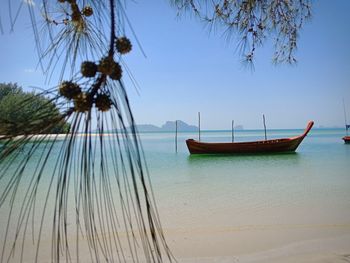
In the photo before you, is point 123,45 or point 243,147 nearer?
point 123,45

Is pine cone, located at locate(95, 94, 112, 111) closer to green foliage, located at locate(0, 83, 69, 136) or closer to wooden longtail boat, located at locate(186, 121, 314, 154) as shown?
green foliage, located at locate(0, 83, 69, 136)

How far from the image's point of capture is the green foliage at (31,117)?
1.66 ft

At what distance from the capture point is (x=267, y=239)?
157 inches

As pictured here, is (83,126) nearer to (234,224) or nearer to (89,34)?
(89,34)

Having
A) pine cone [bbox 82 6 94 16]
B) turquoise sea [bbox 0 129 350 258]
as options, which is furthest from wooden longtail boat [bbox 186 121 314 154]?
pine cone [bbox 82 6 94 16]

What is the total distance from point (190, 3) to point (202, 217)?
4.36 metres

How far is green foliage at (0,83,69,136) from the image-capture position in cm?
51

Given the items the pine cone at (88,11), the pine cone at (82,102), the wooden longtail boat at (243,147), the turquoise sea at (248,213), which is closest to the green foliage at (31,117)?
the pine cone at (82,102)

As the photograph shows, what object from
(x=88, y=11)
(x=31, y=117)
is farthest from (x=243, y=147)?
(x=31, y=117)

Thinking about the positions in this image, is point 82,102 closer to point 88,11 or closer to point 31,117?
point 31,117

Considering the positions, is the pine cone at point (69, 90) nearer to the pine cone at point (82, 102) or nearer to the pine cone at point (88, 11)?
the pine cone at point (82, 102)

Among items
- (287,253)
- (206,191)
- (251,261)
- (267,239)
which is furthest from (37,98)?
(206,191)

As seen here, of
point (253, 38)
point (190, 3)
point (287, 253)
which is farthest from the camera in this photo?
point (287, 253)

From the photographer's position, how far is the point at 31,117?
54 cm
